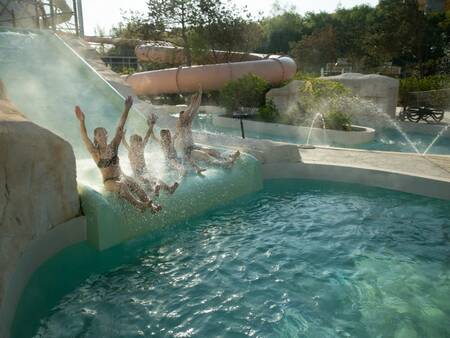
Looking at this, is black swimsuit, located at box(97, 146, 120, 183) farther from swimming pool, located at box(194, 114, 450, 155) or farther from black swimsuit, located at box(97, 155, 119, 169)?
swimming pool, located at box(194, 114, 450, 155)

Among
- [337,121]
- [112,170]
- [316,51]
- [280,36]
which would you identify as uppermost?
[280,36]

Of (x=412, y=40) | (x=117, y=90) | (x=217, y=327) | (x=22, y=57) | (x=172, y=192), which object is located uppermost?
(x=412, y=40)

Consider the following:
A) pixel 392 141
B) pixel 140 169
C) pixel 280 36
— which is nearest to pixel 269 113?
pixel 392 141

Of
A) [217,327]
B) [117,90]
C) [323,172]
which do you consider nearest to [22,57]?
[117,90]

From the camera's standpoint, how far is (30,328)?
3.50 metres

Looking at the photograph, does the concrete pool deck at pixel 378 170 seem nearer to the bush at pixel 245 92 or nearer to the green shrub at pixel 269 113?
the green shrub at pixel 269 113

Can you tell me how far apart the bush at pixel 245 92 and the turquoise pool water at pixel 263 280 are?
9.99 meters

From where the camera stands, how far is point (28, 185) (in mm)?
4000

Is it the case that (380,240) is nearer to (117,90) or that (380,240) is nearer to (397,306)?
(397,306)

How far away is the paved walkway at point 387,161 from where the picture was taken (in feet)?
23.8

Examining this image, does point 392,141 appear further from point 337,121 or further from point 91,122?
point 91,122

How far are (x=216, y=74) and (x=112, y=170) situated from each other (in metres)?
13.4

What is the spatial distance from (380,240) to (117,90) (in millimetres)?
7873

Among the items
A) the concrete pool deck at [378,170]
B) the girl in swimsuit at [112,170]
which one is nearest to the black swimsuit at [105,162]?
the girl in swimsuit at [112,170]
